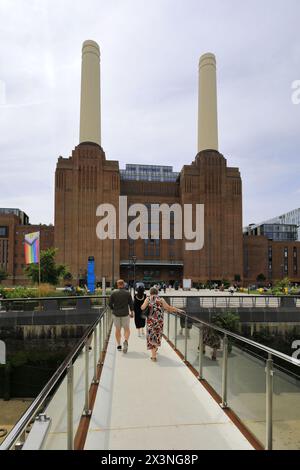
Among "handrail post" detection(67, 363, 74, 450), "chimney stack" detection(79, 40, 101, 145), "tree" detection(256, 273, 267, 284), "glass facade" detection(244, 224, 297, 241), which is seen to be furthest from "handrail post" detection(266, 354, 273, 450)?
"glass facade" detection(244, 224, 297, 241)

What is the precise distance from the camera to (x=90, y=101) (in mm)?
72438

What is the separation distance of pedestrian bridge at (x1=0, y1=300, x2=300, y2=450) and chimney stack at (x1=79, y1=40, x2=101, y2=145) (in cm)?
7147


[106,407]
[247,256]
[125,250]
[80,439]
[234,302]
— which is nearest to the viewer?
[80,439]

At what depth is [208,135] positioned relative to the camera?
76.1 metres

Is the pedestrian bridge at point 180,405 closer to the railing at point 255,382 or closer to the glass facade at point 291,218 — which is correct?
the railing at point 255,382

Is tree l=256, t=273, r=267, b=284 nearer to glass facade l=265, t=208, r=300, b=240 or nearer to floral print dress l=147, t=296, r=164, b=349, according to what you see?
glass facade l=265, t=208, r=300, b=240

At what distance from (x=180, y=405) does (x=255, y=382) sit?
1.48 m

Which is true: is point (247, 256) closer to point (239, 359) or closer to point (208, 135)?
point (208, 135)

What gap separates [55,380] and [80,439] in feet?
4.45

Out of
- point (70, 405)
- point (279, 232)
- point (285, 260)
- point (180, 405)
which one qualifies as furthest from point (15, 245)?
point (70, 405)

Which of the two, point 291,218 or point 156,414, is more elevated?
point 291,218

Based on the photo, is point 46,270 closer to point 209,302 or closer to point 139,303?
point 209,302

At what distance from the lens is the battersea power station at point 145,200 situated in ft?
228
